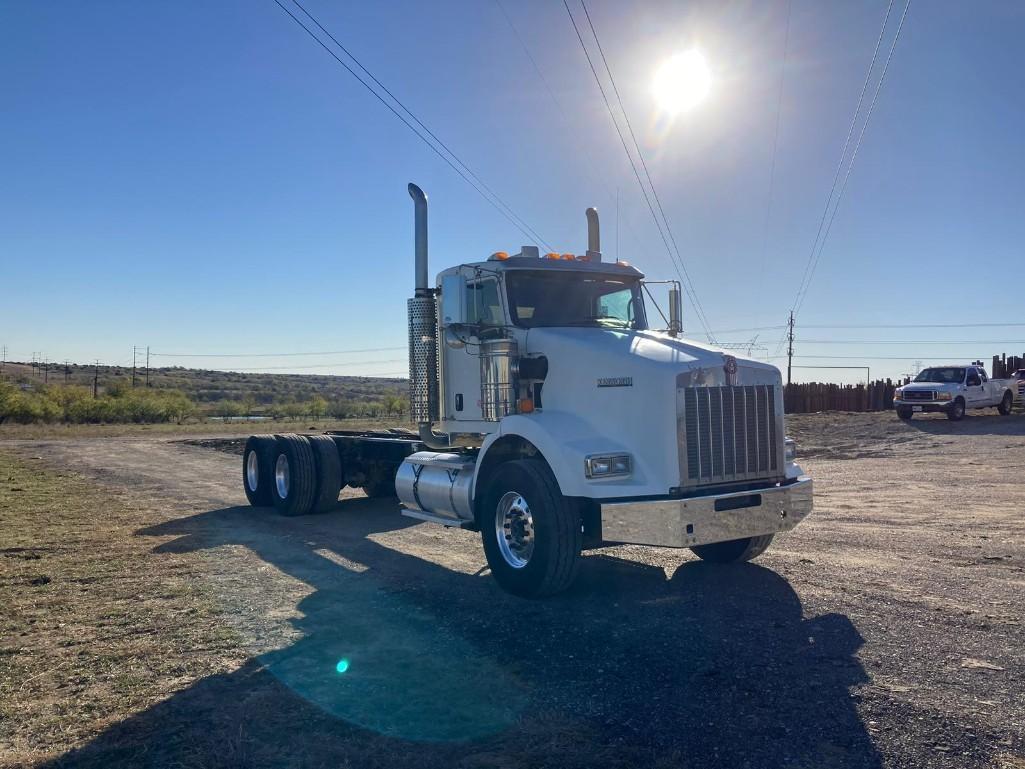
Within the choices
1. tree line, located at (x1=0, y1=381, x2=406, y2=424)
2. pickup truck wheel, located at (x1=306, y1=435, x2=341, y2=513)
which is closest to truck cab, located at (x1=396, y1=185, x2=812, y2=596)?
pickup truck wheel, located at (x1=306, y1=435, x2=341, y2=513)

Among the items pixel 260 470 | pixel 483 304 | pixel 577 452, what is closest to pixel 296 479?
pixel 260 470

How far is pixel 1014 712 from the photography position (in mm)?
4090

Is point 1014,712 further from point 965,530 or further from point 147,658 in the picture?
point 965,530

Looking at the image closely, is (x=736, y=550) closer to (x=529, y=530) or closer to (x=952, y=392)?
Answer: (x=529, y=530)

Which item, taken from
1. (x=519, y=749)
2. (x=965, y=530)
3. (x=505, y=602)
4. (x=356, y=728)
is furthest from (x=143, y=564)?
(x=965, y=530)

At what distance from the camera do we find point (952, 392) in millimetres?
28766

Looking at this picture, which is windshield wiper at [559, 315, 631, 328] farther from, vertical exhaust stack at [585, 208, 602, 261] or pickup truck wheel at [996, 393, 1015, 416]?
pickup truck wheel at [996, 393, 1015, 416]

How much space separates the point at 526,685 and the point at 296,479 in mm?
7589

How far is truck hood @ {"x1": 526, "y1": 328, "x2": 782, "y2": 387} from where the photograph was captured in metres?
6.39

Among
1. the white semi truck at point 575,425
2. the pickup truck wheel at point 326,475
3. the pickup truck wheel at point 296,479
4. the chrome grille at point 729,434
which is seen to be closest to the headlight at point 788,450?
the white semi truck at point 575,425

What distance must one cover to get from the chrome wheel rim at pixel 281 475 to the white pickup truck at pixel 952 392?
83.3 feet

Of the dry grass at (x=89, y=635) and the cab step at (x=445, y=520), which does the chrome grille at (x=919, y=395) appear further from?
the dry grass at (x=89, y=635)

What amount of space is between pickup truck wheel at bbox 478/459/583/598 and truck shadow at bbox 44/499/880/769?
21 cm

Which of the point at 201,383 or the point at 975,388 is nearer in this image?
the point at 975,388
